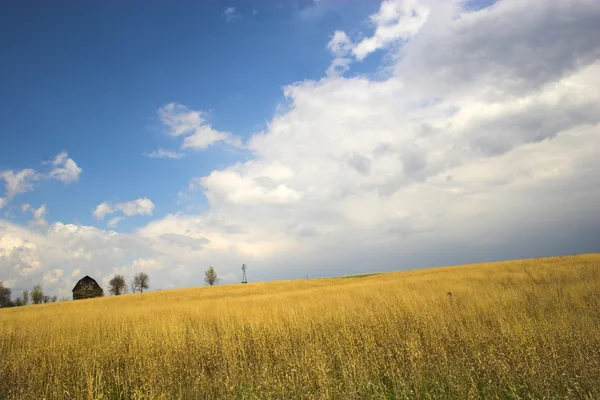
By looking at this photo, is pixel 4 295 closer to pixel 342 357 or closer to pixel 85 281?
pixel 85 281

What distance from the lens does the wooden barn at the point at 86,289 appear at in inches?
2419

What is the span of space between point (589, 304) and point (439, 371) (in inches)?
359

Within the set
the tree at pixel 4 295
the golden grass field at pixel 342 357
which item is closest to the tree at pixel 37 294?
the tree at pixel 4 295

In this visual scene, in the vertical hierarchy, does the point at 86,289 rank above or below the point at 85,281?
below

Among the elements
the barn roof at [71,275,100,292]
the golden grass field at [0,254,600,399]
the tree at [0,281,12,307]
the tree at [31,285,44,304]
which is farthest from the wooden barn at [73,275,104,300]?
the golden grass field at [0,254,600,399]

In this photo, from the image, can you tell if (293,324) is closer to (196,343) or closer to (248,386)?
(196,343)

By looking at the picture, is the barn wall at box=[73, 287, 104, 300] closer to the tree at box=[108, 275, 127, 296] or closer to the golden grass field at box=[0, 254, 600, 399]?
the tree at box=[108, 275, 127, 296]

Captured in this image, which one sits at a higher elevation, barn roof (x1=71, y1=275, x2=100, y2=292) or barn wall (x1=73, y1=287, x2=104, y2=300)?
barn roof (x1=71, y1=275, x2=100, y2=292)

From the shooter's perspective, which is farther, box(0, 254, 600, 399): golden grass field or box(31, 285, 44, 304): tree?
box(31, 285, 44, 304): tree

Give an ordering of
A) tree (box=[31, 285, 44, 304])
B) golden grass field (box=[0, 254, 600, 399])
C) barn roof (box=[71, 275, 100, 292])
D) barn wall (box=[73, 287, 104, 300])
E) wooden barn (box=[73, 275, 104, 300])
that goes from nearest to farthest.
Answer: golden grass field (box=[0, 254, 600, 399]) < barn wall (box=[73, 287, 104, 300]) < wooden barn (box=[73, 275, 104, 300]) < barn roof (box=[71, 275, 100, 292]) < tree (box=[31, 285, 44, 304])

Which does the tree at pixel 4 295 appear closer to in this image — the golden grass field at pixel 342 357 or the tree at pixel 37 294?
the tree at pixel 37 294

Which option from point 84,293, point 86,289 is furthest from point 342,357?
point 86,289

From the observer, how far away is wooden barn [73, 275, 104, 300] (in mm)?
61438

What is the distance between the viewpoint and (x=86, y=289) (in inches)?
2440
